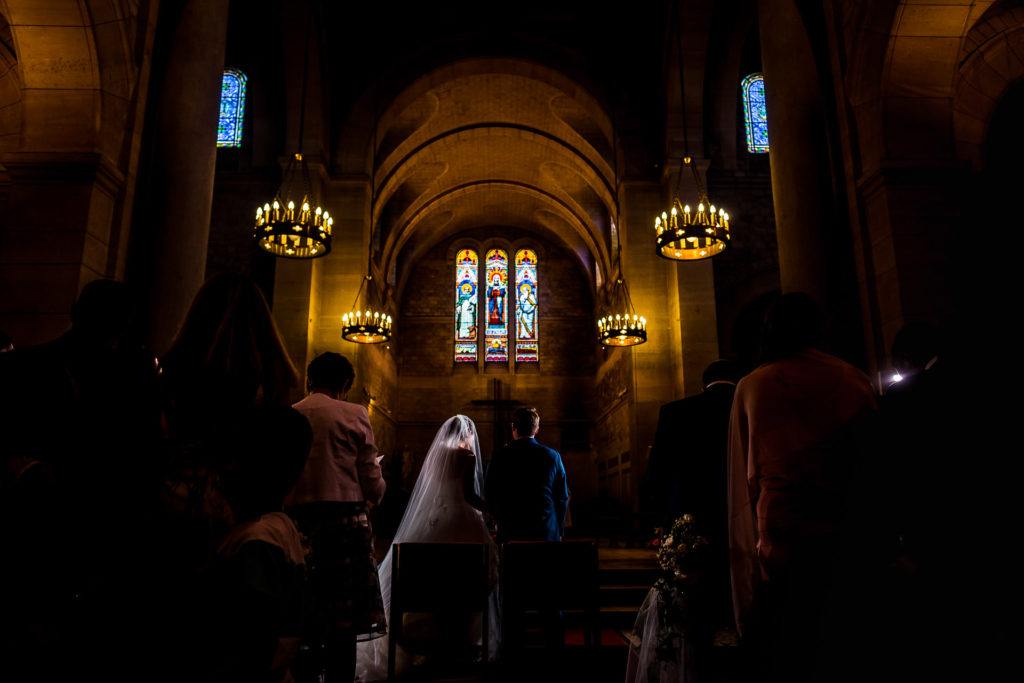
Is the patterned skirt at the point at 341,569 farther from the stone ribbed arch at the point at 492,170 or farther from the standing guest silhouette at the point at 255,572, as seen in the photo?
the stone ribbed arch at the point at 492,170

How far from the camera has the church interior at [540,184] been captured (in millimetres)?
5023

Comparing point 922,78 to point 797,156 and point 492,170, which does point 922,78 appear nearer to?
point 797,156

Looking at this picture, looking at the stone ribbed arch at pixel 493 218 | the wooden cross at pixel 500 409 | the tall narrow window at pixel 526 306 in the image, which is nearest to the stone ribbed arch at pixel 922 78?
the stone ribbed arch at pixel 493 218

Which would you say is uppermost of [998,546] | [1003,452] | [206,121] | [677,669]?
[206,121]

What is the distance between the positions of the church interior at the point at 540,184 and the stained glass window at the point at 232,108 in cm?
6

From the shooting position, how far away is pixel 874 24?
522cm

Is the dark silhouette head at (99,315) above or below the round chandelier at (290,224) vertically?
below

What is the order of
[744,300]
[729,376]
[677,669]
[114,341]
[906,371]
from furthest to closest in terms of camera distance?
[744,300] → [729,376] → [906,371] → [677,669] → [114,341]

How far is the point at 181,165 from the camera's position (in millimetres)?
5605

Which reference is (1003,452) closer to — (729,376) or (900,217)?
(729,376)

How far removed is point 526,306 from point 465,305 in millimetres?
2032

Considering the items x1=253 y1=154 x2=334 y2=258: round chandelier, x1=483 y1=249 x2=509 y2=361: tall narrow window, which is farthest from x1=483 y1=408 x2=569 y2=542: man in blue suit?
x1=483 y1=249 x2=509 y2=361: tall narrow window

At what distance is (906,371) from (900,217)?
Answer: 8.83 feet

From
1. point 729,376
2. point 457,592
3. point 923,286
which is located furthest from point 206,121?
point 923,286
